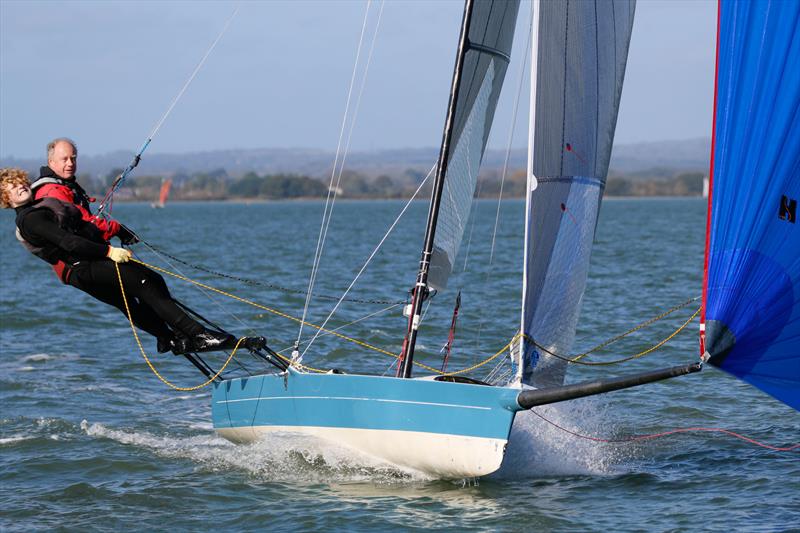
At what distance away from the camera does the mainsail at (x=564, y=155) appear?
24.3ft

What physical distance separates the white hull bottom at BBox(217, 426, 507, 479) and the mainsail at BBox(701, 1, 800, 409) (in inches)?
61.8

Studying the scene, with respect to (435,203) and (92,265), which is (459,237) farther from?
(92,265)

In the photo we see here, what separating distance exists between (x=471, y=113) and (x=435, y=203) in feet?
2.52

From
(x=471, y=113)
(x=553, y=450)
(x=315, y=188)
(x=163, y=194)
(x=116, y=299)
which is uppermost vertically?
(x=315, y=188)

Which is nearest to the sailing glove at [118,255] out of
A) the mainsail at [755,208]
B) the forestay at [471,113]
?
the forestay at [471,113]

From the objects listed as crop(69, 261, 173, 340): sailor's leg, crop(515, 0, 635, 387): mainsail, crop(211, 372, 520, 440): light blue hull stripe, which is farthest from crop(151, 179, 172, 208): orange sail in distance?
crop(515, 0, 635, 387): mainsail

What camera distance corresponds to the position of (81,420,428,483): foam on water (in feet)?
25.0

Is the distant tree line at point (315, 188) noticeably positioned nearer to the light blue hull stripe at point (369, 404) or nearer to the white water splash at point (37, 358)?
the white water splash at point (37, 358)

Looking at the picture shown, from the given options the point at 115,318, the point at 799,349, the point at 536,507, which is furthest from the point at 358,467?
the point at 115,318

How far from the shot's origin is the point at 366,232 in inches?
1917

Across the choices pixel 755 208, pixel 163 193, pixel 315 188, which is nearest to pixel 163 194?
pixel 163 193

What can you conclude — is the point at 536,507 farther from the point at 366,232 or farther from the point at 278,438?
the point at 366,232

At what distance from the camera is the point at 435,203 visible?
25.3ft

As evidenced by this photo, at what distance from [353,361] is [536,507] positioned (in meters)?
5.35
